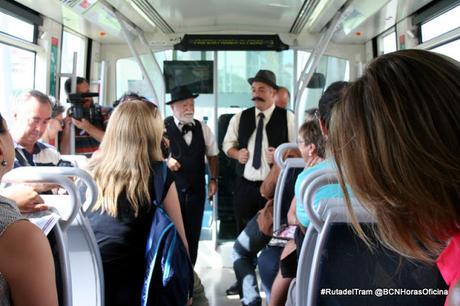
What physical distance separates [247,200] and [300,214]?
2.37 m

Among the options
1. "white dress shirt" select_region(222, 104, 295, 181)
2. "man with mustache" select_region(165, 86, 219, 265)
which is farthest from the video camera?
"white dress shirt" select_region(222, 104, 295, 181)

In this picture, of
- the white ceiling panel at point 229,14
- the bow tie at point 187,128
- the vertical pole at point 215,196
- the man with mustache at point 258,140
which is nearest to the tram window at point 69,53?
the white ceiling panel at point 229,14

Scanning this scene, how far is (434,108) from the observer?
0.68m

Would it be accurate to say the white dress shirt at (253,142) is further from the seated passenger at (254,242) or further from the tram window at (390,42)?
the tram window at (390,42)

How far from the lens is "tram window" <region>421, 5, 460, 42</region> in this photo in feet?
11.0

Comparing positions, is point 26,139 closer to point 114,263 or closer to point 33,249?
A: point 114,263

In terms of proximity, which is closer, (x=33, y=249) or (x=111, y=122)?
(x=33, y=249)

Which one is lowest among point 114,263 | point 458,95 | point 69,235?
point 114,263

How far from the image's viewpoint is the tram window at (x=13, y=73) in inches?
141

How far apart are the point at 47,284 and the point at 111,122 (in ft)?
4.00

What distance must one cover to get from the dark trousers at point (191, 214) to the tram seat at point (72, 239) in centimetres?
206

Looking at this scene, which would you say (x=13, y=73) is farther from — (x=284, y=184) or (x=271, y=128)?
(x=284, y=184)

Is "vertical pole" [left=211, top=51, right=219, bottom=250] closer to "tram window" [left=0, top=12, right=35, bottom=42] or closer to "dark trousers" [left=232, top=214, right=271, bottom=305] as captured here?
"dark trousers" [left=232, top=214, right=271, bottom=305]

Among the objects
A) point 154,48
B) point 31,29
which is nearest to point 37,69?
point 31,29
